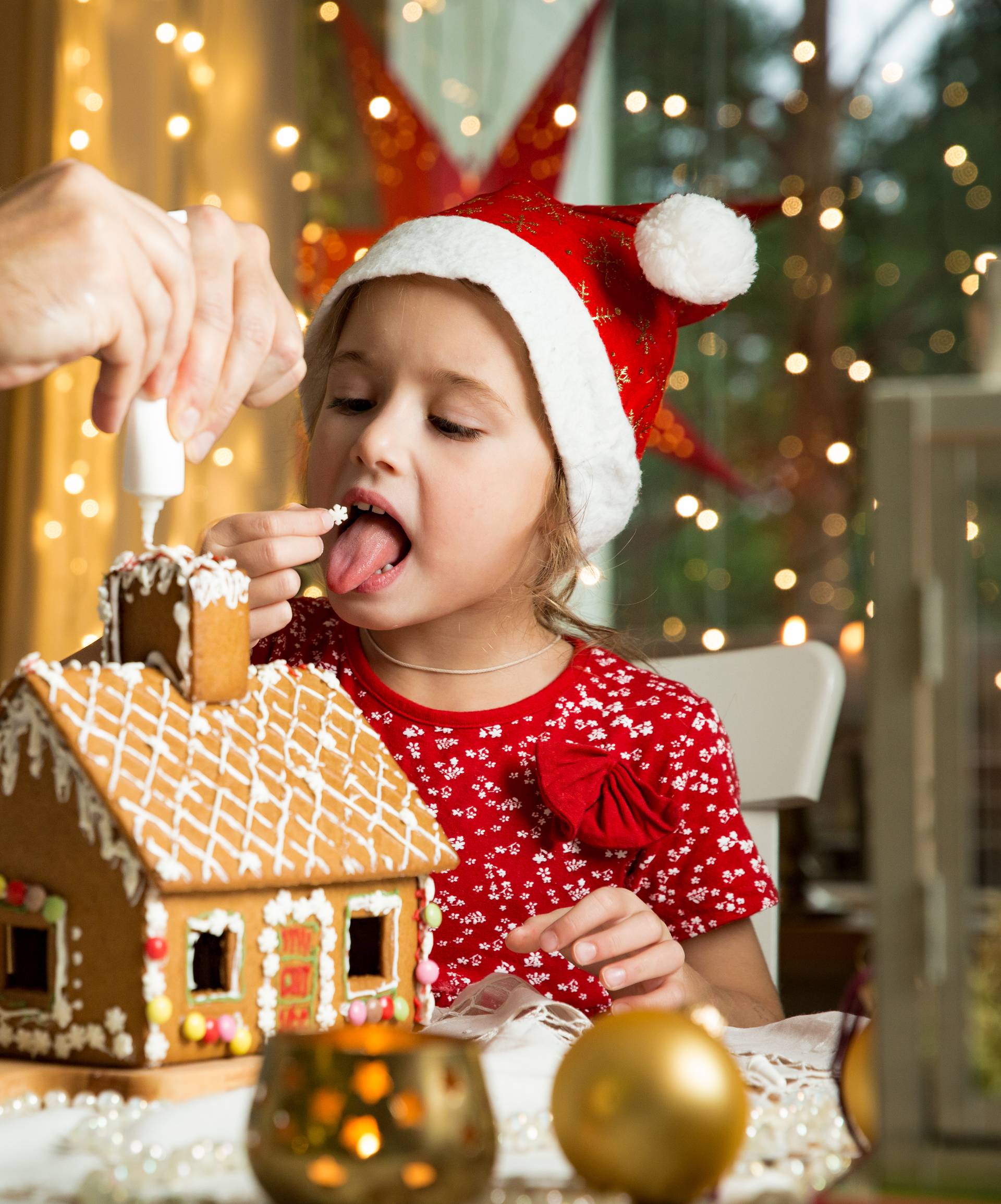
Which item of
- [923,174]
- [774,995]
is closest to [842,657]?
[923,174]

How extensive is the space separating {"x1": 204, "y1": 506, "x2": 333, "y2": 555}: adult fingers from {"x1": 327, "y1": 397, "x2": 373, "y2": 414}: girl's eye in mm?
131

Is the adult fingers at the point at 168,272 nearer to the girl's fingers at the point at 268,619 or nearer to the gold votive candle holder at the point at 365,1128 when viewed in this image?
the girl's fingers at the point at 268,619

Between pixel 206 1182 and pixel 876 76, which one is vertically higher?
pixel 876 76

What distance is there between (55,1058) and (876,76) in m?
3.70

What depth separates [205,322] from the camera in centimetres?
88

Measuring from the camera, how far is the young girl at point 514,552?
1176mm

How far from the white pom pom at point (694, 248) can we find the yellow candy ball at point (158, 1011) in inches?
31.9

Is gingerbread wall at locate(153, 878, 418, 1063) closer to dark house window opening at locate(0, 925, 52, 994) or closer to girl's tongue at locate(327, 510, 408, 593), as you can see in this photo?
dark house window opening at locate(0, 925, 52, 994)

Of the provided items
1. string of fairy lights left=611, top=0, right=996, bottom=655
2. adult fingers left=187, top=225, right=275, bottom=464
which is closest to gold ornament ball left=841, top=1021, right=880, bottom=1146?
adult fingers left=187, top=225, right=275, bottom=464

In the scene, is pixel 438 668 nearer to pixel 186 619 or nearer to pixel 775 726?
pixel 775 726

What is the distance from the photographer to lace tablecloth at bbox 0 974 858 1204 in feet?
1.74

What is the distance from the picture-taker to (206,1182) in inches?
21.6

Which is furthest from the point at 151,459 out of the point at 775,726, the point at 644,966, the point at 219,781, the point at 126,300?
the point at 775,726

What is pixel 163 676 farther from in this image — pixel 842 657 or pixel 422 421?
pixel 842 657
